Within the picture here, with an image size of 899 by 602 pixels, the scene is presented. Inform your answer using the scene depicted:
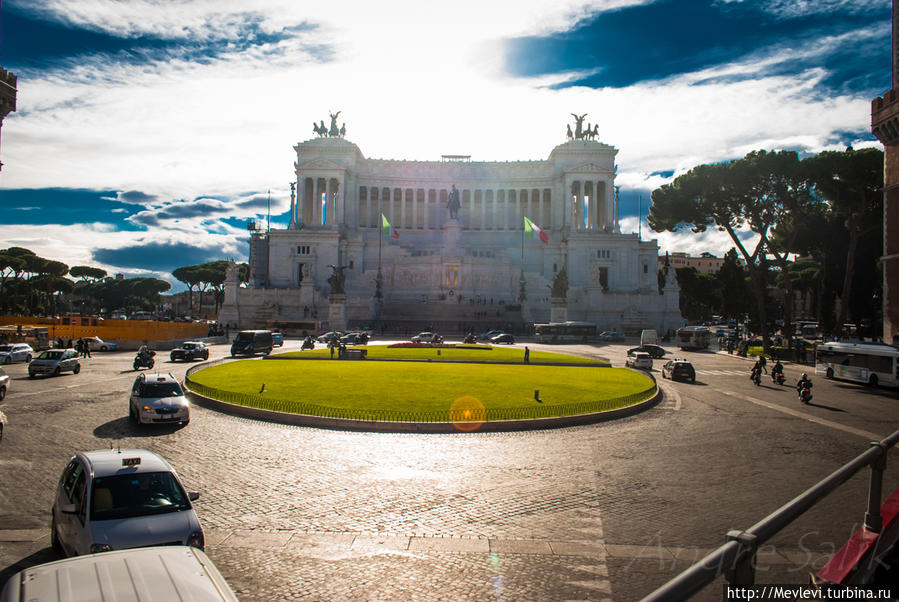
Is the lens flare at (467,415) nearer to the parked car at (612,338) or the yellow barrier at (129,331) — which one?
the yellow barrier at (129,331)

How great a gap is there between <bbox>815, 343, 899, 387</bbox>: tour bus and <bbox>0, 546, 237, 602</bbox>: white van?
1393 inches

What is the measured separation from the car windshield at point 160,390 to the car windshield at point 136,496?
458 inches

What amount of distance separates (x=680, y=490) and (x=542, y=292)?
74519mm

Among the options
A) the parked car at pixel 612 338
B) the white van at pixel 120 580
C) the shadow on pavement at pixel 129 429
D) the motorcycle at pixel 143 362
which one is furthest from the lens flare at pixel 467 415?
the parked car at pixel 612 338

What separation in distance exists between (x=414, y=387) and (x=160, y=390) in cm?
1003

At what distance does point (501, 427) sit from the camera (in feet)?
63.8

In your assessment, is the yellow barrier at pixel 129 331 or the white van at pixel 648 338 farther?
the white van at pixel 648 338

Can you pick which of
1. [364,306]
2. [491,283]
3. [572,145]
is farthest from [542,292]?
[572,145]

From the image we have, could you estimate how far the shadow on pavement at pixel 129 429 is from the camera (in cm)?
1802

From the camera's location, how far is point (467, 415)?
2000cm

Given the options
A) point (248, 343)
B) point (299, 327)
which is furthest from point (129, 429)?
point (299, 327)

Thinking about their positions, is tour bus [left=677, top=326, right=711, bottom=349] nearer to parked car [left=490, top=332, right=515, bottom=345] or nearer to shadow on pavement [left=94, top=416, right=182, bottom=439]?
parked car [left=490, top=332, right=515, bottom=345]

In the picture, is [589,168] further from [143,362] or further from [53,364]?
[53,364]

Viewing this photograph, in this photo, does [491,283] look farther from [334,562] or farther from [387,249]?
[334,562]
